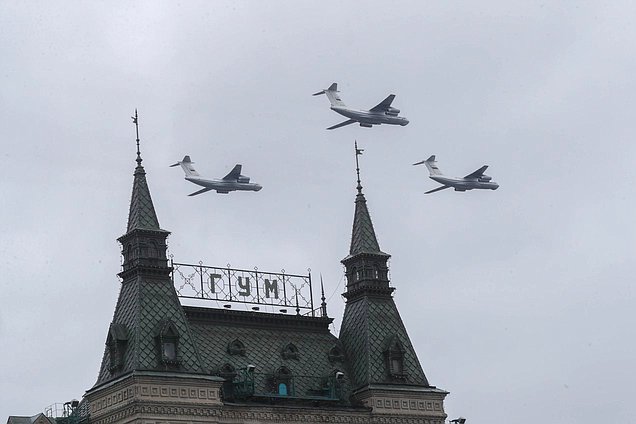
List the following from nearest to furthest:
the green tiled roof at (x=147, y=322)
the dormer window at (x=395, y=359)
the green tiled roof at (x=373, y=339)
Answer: the green tiled roof at (x=147, y=322)
the green tiled roof at (x=373, y=339)
the dormer window at (x=395, y=359)

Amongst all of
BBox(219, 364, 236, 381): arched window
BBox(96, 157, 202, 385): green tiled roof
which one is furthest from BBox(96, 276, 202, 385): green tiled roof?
BBox(219, 364, 236, 381): arched window

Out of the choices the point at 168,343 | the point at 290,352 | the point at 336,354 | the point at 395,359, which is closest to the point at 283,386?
the point at 290,352

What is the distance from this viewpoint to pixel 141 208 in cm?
12100

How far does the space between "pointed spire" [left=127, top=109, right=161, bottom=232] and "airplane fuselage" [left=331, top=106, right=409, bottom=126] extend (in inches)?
1394

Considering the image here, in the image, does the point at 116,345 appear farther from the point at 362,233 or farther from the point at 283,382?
the point at 362,233

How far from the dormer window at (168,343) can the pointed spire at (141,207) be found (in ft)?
28.5

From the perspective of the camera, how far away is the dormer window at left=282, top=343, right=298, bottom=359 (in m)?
126

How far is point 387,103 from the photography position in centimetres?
15862

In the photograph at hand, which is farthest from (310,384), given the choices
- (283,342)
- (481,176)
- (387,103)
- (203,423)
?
(481,176)

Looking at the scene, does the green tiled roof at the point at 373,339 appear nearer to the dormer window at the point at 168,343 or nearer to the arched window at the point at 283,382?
the arched window at the point at 283,382

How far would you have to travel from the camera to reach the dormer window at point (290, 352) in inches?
4941

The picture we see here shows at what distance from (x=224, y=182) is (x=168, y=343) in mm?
40493

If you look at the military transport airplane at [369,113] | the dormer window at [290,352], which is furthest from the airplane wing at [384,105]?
the dormer window at [290,352]

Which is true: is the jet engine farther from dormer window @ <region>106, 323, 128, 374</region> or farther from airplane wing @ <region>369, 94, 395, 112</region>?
dormer window @ <region>106, 323, 128, 374</region>
